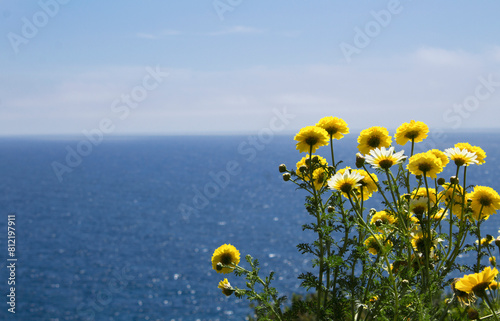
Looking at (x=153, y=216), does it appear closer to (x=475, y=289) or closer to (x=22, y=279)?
(x=22, y=279)

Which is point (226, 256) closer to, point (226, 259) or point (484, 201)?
point (226, 259)

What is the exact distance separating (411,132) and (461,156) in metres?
0.35

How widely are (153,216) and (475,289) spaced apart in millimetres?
61242

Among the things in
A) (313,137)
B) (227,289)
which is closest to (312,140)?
(313,137)

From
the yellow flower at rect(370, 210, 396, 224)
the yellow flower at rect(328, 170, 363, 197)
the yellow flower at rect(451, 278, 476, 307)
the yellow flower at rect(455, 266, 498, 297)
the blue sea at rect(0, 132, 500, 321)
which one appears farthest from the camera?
the blue sea at rect(0, 132, 500, 321)

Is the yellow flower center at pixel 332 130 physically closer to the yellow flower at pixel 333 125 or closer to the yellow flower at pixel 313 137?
the yellow flower at pixel 333 125

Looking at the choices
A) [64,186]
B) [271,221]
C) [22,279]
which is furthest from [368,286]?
[64,186]

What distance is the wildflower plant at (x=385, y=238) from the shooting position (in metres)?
2.00

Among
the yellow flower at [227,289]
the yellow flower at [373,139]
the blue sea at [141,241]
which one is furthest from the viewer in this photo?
the blue sea at [141,241]

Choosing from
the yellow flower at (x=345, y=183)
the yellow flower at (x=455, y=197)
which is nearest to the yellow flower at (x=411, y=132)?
the yellow flower at (x=455, y=197)

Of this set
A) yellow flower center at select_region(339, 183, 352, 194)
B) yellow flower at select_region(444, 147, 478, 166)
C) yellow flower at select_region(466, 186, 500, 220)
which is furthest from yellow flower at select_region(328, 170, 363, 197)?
yellow flower at select_region(466, 186, 500, 220)

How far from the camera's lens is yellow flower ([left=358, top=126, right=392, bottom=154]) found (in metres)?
2.32

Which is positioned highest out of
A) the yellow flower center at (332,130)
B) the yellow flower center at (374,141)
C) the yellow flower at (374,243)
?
the yellow flower center at (332,130)

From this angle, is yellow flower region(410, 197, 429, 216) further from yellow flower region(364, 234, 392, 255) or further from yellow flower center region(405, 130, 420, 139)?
yellow flower center region(405, 130, 420, 139)
